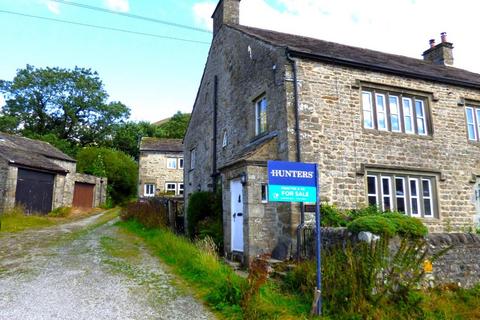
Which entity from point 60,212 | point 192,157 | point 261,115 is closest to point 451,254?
point 261,115

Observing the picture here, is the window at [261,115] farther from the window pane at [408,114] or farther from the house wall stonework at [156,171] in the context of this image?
the house wall stonework at [156,171]

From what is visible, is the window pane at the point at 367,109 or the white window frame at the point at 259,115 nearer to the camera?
the window pane at the point at 367,109

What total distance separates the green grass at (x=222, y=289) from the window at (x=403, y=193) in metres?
5.73

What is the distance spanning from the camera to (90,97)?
4597 centimetres

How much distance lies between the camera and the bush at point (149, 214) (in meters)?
14.8

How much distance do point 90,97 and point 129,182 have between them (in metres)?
14.5

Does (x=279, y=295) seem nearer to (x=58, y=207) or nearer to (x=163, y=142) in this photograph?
(x=58, y=207)

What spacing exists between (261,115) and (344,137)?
2.98 meters

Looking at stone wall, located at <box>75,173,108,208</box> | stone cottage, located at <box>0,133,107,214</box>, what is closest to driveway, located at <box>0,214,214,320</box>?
stone cottage, located at <box>0,133,107,214</box>

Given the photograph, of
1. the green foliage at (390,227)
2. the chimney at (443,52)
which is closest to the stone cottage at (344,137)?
the green foliage at (390,227)

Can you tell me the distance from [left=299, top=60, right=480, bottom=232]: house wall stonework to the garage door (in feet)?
59.6

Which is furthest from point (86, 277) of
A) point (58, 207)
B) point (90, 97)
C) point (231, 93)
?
point (90, 97)

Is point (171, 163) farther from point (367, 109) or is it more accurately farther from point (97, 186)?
point (367, 109)

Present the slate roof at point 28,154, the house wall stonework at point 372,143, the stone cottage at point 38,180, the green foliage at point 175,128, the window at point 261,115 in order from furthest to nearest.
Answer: the green foliage at point 175,128
the slate roof at point 28,154
the stone cottage at point 38,180
the window at point 261,115
the house wall stonework at point 372,143
